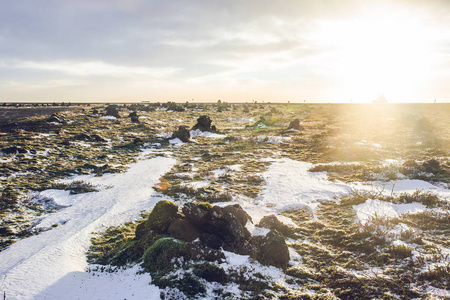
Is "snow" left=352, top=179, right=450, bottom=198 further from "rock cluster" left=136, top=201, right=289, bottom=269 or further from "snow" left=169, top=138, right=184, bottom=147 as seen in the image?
"snow" left=169, top=138, right=184, bottom=147

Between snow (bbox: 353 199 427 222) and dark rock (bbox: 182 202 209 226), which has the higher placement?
dark rock (bbox: 182 202 209 226)

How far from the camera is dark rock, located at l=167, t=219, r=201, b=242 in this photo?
614 cm

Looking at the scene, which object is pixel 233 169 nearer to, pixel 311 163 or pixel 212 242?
pixel 311 163

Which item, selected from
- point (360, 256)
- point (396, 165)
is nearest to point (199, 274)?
point (360, 256)

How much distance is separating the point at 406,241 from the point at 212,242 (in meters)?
5.59

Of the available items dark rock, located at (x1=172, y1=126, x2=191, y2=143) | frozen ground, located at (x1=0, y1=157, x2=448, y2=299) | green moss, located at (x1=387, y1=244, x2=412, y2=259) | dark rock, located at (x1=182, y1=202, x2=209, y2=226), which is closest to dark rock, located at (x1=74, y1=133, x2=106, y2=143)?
dark rock, located at (x1=172, y1=126, x2=191, y2=143)

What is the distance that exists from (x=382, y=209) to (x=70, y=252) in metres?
10.5

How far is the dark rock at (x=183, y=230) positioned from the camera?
6.14m

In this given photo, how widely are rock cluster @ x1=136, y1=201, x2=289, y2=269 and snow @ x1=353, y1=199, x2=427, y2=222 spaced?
3.99 m

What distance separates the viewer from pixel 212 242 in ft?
19.8

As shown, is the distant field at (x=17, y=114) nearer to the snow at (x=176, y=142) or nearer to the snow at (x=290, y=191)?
the snow at (x=176, y=142)

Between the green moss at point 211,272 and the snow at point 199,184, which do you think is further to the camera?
the snow at point 199,184

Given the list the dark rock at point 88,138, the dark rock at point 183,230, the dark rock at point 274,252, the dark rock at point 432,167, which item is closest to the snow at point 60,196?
the dark rock at point 183,230

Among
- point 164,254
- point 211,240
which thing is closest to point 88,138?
point 164,254
